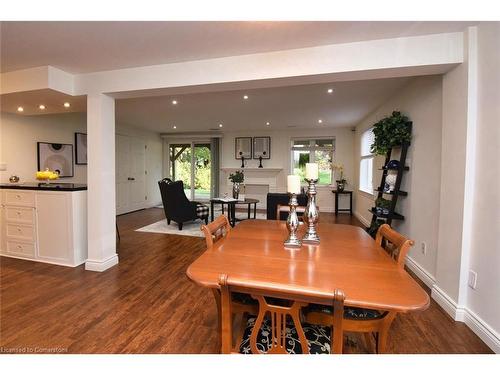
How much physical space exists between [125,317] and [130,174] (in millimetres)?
5257

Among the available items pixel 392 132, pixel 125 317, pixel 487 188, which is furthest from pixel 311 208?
Answer: pixel 392 132

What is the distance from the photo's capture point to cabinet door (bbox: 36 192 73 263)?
291 centimetres

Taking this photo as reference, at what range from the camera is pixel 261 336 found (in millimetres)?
1145

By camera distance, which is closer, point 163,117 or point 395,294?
point 395,294

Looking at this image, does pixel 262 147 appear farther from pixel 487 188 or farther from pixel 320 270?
pixel 320 270

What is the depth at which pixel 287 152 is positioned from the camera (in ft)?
23.1

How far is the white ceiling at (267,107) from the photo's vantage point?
354cm

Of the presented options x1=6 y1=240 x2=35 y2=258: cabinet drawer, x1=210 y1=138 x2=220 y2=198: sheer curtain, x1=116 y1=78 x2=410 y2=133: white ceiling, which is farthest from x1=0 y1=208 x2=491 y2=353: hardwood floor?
x1=210 y1=138 x2=220 y2=198: sheer curtain

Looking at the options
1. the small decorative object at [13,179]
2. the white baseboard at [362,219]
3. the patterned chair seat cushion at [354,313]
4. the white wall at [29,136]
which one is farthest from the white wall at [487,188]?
the white wall at [29,136]

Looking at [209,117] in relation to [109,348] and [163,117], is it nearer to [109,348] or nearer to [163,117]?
[163,117]

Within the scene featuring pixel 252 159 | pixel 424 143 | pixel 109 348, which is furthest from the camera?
pixel 252 159

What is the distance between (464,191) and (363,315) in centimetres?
133

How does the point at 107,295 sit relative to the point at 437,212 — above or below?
below
